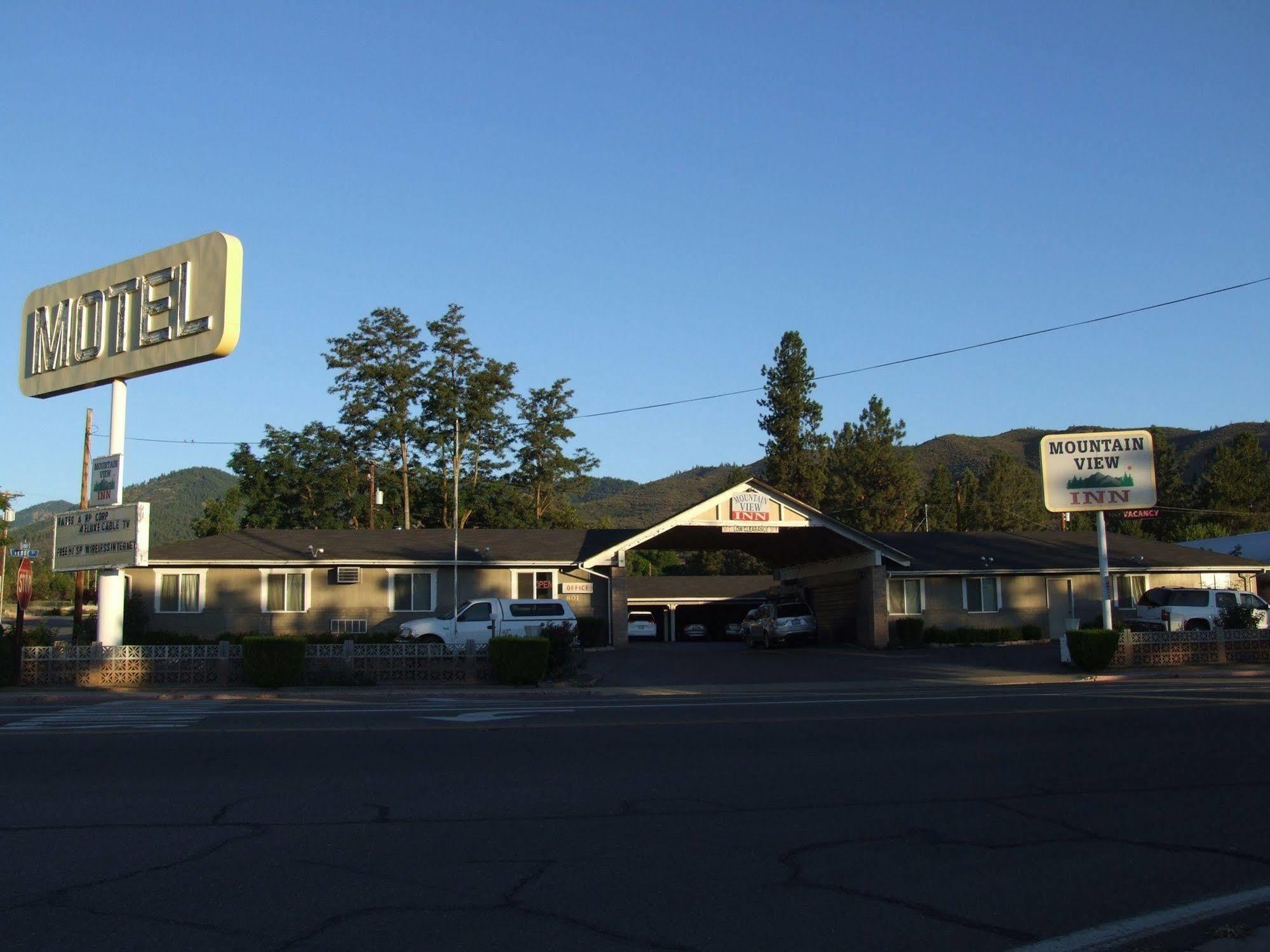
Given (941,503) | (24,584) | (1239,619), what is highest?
(941,503)

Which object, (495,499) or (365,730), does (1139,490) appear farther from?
(495,499)

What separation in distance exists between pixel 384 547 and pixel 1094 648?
904 inches

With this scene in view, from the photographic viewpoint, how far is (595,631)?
38.0 metres

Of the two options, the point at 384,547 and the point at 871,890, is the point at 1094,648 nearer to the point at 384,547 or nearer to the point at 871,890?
the point at 871,890

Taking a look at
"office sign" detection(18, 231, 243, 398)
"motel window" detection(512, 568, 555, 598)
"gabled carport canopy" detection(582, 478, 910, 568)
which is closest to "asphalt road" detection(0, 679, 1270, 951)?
"office sign" detection(18, 231, 243, 398)

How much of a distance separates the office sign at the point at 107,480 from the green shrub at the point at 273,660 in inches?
170

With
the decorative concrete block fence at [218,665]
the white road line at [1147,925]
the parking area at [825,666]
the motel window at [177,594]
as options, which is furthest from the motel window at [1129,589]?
the white road line at [1147,925]

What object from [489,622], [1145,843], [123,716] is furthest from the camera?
[489,622]

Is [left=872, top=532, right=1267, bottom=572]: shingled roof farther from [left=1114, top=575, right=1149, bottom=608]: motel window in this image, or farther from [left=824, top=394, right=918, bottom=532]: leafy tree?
[left=824, top=394, right=918, bottom=532]: leafy tree

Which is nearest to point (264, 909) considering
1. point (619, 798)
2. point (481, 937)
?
point (481, 937)

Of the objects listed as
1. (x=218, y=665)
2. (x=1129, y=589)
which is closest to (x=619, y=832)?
(x=218, y=665)

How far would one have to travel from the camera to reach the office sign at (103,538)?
2327 cm

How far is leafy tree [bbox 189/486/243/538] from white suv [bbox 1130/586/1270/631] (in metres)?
51.2

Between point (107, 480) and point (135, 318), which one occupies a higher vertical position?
point (135, 318)
